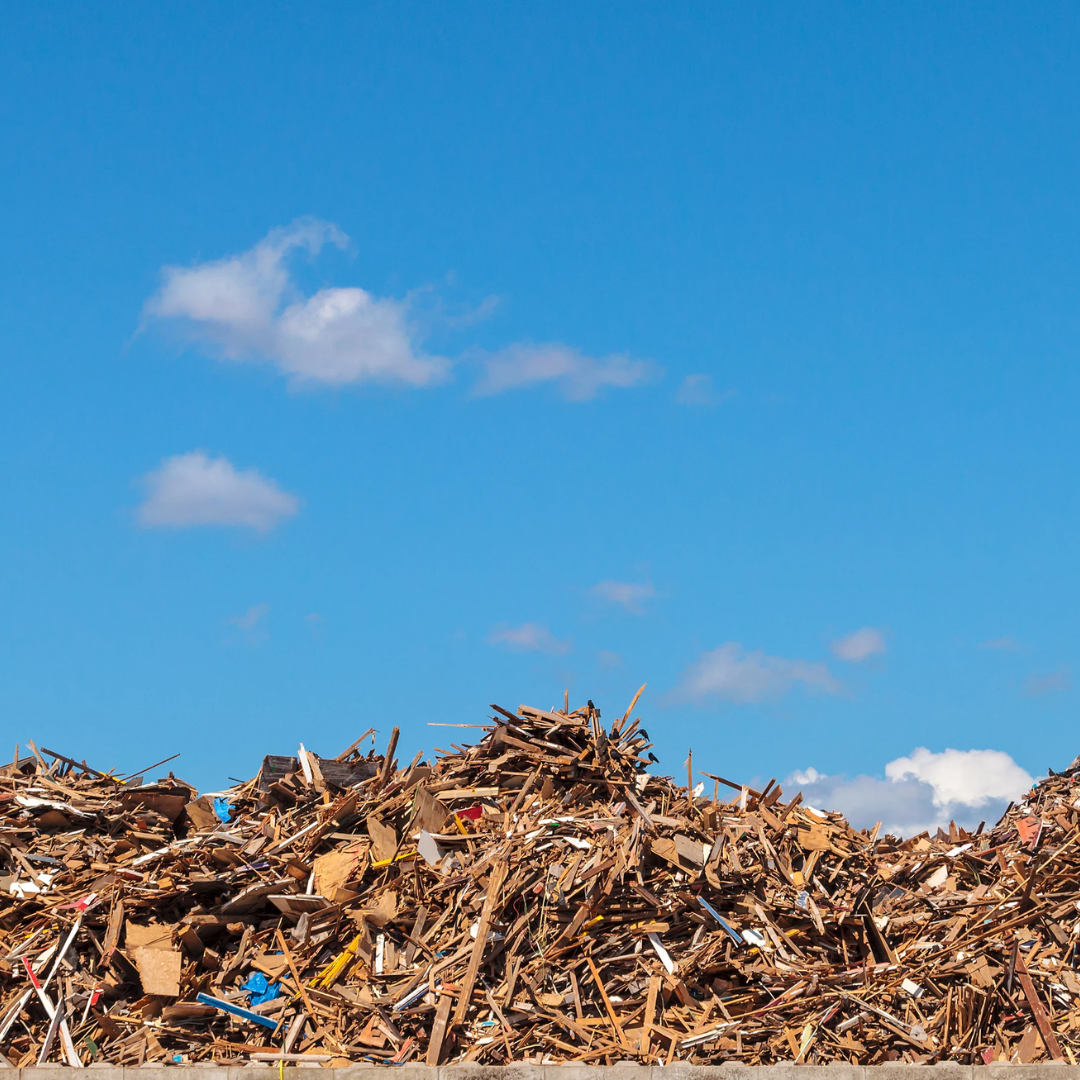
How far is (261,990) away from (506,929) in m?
2.45

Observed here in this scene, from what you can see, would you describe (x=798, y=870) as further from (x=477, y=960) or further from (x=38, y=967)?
(x=38, y=967)

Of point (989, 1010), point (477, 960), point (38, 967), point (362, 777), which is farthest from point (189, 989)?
point (989, 1010)

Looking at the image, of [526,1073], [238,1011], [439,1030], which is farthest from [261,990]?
Result: [526,1073]

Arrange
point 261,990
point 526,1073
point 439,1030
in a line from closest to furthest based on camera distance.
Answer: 1. point 526,1073
2. point 439,1030
3. point 261,990

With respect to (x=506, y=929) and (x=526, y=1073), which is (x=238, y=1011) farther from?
(x=526, y=1073)

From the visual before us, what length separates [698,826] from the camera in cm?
1423

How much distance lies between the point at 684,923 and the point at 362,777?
4.87 metres

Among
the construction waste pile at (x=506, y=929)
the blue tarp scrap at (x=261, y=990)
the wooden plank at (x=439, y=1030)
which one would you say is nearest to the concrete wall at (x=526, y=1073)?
the wooden plank at (x=439, y=1030)

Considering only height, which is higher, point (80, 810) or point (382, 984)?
→ point (80, 810)

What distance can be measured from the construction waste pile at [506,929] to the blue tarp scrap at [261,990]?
0.02 meters

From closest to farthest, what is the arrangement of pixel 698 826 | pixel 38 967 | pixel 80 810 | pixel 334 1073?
pixel 334 1073, pixel 38 967, pixel 698 826, pixel 80 810

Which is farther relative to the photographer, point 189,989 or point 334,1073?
point 189,989

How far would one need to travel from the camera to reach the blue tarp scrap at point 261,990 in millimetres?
12250

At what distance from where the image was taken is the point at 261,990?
40.3ft
